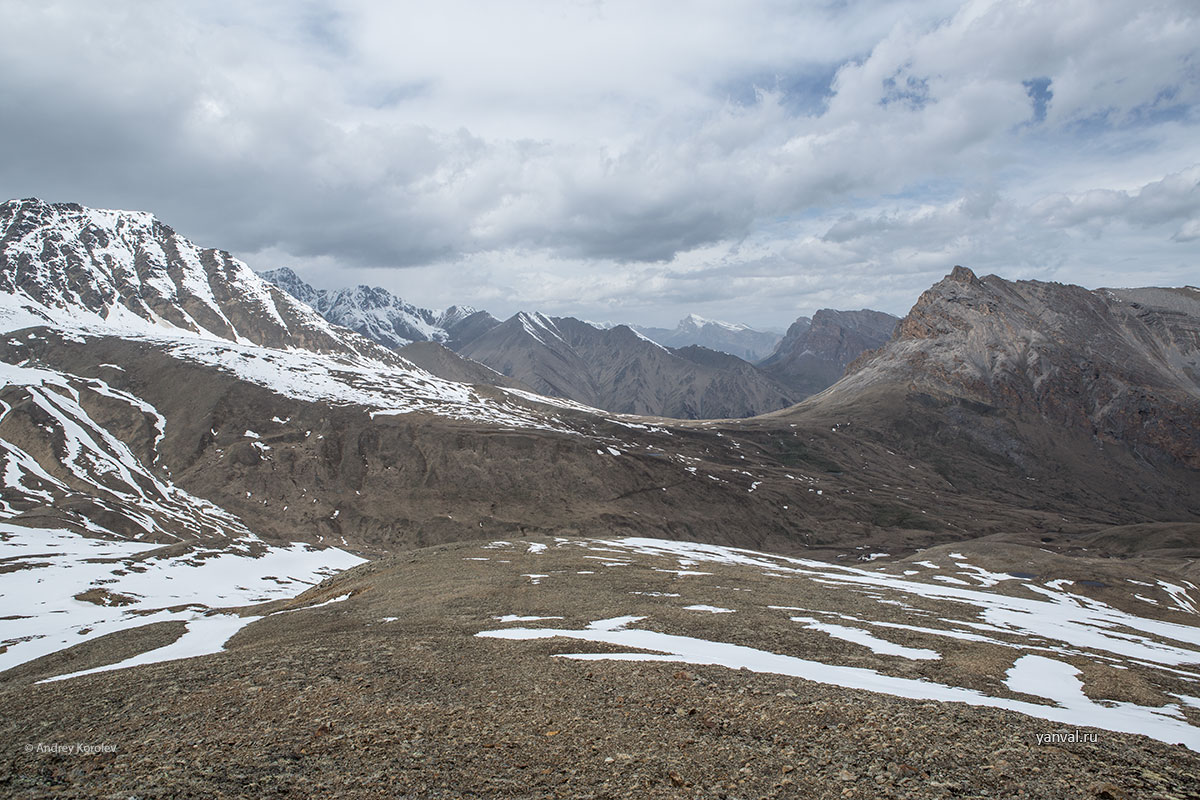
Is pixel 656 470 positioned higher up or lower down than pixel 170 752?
lower down

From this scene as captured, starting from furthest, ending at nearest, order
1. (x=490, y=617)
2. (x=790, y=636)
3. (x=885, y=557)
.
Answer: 1. (x=885, y=557)
2. (x=490, y=617)
3. (x=790, y=636)

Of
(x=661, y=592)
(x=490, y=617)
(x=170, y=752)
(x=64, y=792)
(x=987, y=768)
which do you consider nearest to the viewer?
(x=64, y=792)

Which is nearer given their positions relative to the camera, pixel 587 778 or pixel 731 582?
pixel 587 778

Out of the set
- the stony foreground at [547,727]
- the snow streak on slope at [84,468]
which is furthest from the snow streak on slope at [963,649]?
the snow streak on slope at [84,468]

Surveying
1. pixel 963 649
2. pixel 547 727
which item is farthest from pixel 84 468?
pixel 963 649

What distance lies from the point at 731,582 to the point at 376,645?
3140 centimetres

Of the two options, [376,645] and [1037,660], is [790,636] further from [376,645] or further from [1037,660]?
[376,645]

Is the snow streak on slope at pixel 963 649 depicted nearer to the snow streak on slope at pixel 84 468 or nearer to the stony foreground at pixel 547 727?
the stony foreground at pixel 547 727

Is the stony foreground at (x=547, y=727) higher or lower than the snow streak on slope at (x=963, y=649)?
higher

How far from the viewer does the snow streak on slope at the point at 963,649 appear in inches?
736


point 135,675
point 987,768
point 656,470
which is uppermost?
point 987,768

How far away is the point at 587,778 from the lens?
39.8ft

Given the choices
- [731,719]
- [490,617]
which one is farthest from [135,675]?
[731,719]

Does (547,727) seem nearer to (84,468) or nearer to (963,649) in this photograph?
(963,649)
